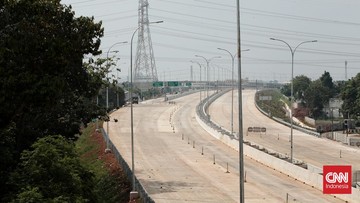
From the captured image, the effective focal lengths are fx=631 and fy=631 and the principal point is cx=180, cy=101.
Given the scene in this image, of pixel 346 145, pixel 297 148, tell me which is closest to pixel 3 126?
pixel 297 148

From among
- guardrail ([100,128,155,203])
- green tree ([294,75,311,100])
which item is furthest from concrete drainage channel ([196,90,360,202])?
green tree ([294,75,311,100])

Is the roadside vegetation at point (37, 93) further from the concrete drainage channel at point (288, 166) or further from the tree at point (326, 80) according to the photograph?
the tree at point (326, 80)

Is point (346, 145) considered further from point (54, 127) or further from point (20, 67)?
point (20, 67)

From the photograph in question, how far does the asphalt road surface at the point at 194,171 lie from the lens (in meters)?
43.5

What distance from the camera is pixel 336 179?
43781 mm

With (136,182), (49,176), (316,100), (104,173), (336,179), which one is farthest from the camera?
(316,100)

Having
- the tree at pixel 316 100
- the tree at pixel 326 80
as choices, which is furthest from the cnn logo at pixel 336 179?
the tree at pixel 326 80

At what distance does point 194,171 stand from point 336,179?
16.0 meters

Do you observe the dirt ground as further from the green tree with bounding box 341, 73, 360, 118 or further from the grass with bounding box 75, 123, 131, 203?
the green tree with bounding box 341, 73, 360, 118

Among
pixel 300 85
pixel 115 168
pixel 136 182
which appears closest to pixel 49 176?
pixel 136 182

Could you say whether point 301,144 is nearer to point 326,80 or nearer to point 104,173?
point 104,173

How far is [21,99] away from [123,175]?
2020 centimetres

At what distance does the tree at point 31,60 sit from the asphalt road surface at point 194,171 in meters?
10.6

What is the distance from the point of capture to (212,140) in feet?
279
